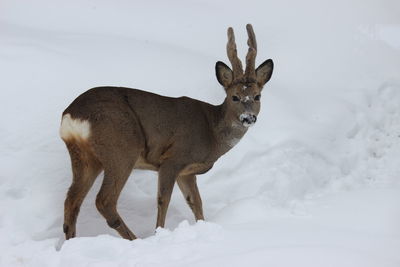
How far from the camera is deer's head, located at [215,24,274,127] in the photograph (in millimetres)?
6746

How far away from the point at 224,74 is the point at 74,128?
175 cm

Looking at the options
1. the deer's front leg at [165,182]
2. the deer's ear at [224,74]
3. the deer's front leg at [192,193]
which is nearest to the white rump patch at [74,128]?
the deer's front leg at [165,182]

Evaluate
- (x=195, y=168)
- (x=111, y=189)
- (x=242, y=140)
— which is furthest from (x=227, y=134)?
(x=111, y=189)

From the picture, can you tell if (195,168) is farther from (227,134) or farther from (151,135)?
(151,135)

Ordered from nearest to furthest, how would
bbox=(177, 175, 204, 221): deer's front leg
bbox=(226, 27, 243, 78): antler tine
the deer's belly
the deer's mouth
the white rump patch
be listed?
the white rump patch < the deer's mouth < the deer's belly < bbox=(226, 27, 243, 78): antler tine < bbox=(177, 175, 204, 221): deer's front leg

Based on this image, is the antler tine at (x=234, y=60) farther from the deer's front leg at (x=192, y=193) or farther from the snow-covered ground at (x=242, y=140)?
the snow-covered ground at (x=242, y=140)

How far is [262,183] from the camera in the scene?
758cm

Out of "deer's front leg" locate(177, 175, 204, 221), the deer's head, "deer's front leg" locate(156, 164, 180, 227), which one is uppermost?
the deer's head

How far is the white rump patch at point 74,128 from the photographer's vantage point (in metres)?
6.20

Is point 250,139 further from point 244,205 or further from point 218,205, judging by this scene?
point 244,205

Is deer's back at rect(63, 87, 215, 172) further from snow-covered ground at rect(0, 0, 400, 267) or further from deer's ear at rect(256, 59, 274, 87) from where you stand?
snow-covered ground at rect(0, 0, 400, 267)

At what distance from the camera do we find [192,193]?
720 centimetres

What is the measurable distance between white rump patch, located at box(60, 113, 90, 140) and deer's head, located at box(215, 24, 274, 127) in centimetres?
155

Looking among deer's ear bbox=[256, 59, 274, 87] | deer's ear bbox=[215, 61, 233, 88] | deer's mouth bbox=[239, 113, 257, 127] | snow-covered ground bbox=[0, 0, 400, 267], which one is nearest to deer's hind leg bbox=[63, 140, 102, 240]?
snow-covered ground bbox=[0, 0, 400, 267]
